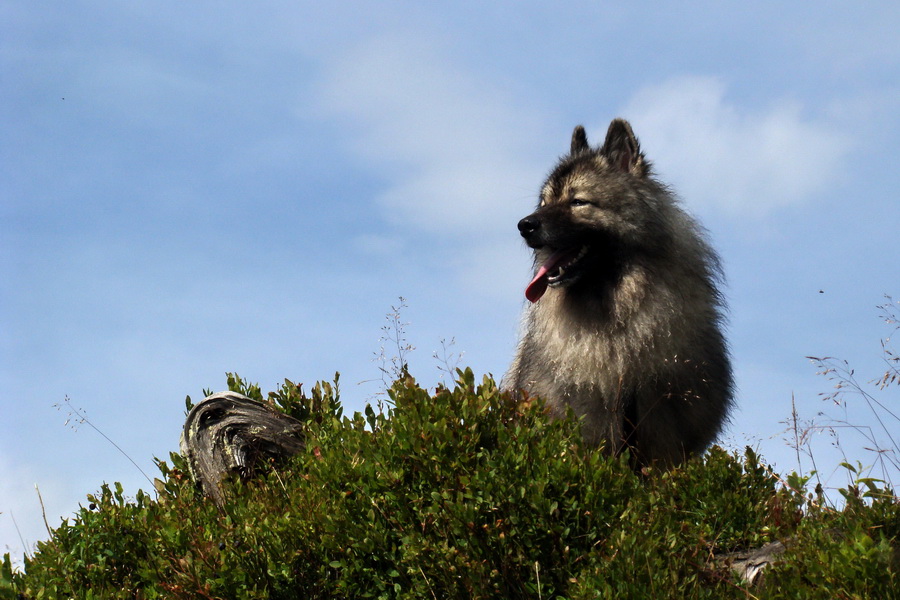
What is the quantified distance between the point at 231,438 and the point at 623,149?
4.29 metres

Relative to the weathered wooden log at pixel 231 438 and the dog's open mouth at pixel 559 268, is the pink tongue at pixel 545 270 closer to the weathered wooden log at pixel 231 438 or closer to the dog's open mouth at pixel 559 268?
the dog's open mouth at pixel 559 268

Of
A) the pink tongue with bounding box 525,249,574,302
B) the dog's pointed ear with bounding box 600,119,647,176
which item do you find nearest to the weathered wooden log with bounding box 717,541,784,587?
the pink tongue with bounding box 525,249,574,302

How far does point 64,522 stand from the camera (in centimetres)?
611

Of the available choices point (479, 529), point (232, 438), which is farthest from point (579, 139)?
point (479, 529)

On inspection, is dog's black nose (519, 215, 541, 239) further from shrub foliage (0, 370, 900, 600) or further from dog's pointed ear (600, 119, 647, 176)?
shrub foliage (0, 370, 900, 600)

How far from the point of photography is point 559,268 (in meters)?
7.16

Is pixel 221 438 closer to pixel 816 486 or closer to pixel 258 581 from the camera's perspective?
pixel 258 581

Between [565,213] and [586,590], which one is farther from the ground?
[565,213]

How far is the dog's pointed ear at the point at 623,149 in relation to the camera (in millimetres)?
7621

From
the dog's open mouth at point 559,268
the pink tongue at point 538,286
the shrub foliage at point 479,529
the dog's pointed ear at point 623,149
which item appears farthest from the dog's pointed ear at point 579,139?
the shrub foliage at point 479,529

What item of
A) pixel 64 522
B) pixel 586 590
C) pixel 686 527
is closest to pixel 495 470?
pixel 586 590

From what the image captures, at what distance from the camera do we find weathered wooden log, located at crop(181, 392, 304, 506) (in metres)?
6.73

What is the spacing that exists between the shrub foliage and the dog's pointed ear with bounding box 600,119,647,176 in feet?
9.94

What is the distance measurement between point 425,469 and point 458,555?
23.4 inches
